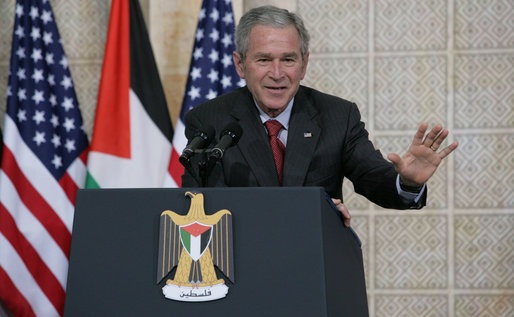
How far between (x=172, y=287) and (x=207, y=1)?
3211mm

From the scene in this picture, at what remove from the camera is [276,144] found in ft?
7.24

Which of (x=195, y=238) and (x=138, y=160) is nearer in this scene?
(x=195, y=238)

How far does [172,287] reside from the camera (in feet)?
4.89

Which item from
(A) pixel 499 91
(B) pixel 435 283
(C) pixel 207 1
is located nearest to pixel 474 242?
(B) pixel 435 283

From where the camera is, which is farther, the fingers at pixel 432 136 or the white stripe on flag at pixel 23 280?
the white stripe on flag at pixel 23 280

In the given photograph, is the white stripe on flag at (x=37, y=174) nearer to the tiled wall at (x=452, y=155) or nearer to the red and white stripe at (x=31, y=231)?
the red and white stripe at (x=31, y=231)

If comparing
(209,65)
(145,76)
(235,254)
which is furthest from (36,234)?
(235,254)

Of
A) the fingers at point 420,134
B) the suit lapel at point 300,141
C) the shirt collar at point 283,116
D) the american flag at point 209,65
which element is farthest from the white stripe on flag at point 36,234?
the fingers at point 420,134

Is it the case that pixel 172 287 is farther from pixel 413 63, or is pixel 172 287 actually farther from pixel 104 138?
pixel 413 63

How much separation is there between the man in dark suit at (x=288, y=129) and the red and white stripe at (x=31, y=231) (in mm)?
2334

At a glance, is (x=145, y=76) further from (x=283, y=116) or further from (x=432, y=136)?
(x=432, y=136)

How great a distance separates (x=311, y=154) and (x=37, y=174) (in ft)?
9.14

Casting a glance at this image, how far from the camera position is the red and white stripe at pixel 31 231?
13.7ft

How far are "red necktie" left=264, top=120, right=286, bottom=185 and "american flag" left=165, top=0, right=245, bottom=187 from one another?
206cm
